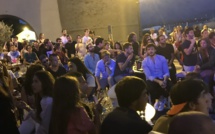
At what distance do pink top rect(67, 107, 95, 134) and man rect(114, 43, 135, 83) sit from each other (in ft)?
17.7

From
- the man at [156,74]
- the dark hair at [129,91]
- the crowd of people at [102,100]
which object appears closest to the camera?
the crowd of people at [102,100]

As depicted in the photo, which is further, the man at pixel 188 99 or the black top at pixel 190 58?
the black top at pixel 190 58

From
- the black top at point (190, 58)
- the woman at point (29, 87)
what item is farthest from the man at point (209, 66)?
the woman at point (29, 87)

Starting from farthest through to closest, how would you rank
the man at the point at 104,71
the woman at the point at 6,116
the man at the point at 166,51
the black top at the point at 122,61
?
the man at the point at 166,51, the man at the point at 104,71, the black top at the point at 122,61, the woman at the point at 6,116

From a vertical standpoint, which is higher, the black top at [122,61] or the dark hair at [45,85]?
the dark hair at [45,85]

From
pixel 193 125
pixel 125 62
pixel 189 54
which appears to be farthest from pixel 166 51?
pixel 193 125

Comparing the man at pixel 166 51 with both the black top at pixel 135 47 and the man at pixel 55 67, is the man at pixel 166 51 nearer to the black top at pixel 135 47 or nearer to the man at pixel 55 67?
the black top at pixel 135 47

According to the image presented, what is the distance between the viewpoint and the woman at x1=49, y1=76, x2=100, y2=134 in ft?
11.1

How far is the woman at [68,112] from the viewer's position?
11.1 ft

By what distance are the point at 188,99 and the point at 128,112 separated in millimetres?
522

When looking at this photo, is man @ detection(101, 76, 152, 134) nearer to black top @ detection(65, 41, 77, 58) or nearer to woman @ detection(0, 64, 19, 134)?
woman @ detection(0, 64, 19, 134)

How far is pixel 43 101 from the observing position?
4.13m

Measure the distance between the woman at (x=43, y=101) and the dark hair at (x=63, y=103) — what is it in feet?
1.43

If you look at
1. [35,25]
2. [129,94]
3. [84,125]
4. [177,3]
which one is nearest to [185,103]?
[129,94]
